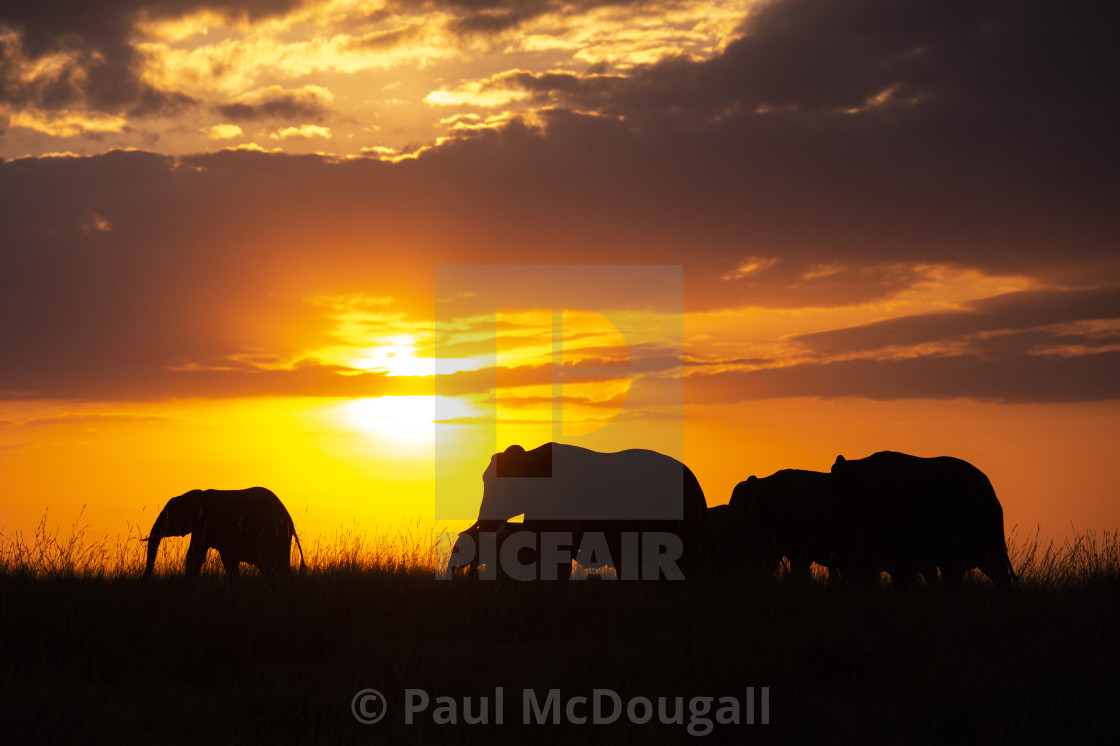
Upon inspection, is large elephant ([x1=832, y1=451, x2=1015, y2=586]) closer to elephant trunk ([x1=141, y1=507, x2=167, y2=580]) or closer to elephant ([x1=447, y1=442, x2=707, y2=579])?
elephant ([x1=447, y1=442, x2=707, y2=579])

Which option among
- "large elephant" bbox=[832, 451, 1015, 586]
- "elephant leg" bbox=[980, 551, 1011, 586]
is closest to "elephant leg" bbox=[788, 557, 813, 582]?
"large elephant" bbox=[832, 451, 1015, 586]

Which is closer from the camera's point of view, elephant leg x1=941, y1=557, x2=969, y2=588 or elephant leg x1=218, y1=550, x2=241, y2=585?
elephant leg x1=941, y1=557, x2=969, y2=588

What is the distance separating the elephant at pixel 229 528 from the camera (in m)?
12.8

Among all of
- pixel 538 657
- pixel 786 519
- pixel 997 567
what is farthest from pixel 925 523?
pixel 538 657

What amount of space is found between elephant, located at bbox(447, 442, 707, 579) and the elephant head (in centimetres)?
445

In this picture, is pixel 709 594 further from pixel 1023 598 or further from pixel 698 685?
pixel 1023 598

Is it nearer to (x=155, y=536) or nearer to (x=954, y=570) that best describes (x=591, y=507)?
(x=954, y=570)

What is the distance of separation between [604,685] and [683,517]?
5.56 meters

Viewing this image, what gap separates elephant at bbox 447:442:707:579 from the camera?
37.6 feet

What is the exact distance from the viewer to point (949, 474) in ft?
35.8

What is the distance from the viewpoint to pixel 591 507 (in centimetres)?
1177

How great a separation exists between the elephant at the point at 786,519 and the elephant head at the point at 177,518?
25.8 feet

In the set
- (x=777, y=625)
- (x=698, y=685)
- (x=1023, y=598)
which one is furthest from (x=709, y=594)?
(x=1023, y=598)

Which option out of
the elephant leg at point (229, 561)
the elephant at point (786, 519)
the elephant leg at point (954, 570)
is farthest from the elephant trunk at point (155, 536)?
the elephant leg at point (954, 570)
